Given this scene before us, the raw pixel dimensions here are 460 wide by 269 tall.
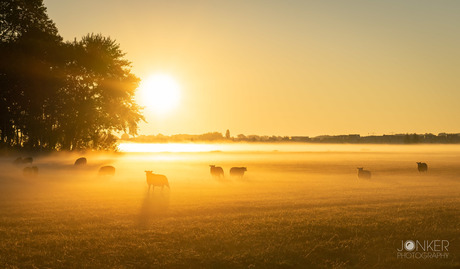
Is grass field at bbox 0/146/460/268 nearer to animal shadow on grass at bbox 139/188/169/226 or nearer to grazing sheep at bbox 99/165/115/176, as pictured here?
animal shadow on grass at bbox 139/188/169/226

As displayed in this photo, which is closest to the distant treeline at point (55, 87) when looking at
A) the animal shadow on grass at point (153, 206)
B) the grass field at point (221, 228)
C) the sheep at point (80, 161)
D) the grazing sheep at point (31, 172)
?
the sheep at point (80, 161)

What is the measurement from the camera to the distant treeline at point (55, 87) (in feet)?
170

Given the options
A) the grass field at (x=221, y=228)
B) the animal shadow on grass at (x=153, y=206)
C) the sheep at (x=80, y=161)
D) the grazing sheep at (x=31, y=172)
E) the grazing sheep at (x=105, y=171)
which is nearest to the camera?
the grass field at (x=221, y=228)

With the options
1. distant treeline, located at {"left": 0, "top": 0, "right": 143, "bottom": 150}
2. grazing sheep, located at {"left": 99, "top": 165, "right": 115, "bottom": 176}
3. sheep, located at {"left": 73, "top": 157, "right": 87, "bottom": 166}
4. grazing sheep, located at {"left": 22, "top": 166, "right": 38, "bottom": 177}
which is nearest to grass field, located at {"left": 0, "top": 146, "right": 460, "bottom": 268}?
grazing sheep, located at {"left": 22, "top": 166, "right": 38, "bottom": 177}

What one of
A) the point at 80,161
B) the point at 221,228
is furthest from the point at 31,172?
the point at 221,228

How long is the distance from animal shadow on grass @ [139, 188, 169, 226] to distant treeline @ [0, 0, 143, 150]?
123 feet

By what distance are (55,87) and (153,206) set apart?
4268cm

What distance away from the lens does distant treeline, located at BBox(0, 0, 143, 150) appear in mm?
51844

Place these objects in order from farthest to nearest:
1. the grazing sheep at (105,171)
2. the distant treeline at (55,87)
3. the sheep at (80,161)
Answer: the distant treeline at (55,87), the sheep at (80,161), the grazing sheep at (105,171)

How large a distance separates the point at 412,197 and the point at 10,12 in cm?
5366

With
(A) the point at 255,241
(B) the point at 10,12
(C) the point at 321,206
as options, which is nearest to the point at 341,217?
(C) the point at 321,206

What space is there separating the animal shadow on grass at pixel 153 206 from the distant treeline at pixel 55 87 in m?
37.4

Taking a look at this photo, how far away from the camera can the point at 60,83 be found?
5541 cm

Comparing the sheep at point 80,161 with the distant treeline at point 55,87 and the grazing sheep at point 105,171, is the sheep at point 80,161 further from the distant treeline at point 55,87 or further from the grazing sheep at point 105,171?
the distant treeline at point 55,87
